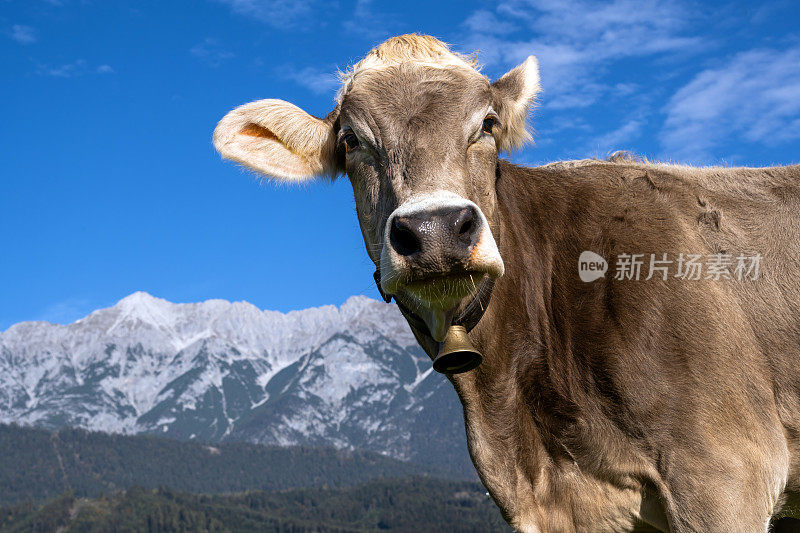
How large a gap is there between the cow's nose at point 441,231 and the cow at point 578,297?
0.01m

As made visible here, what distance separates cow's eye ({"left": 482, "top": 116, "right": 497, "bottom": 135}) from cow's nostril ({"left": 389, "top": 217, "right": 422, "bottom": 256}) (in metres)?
1.92

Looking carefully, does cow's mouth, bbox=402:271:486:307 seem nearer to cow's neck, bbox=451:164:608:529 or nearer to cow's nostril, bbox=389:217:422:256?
cow's nostril, bbox=389:217:422:256

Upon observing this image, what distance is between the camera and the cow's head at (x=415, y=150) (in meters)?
6.18

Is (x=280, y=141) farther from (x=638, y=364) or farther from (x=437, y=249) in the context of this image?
(x=638, y=364)

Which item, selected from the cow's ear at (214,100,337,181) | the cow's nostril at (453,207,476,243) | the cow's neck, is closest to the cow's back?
the cow's neck

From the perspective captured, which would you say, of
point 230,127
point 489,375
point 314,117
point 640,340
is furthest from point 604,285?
point 230,127

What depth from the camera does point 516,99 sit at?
8477 mm

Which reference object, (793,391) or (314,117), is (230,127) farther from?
(793,391)

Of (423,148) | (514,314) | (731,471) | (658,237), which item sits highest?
(423,148)

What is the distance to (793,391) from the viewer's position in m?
7.18

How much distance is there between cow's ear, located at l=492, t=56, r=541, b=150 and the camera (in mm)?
8375

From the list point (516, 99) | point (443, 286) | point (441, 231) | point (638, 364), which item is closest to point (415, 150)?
point (441, 231)

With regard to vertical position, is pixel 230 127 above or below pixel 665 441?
above

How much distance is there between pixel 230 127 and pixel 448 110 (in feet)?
9.16
